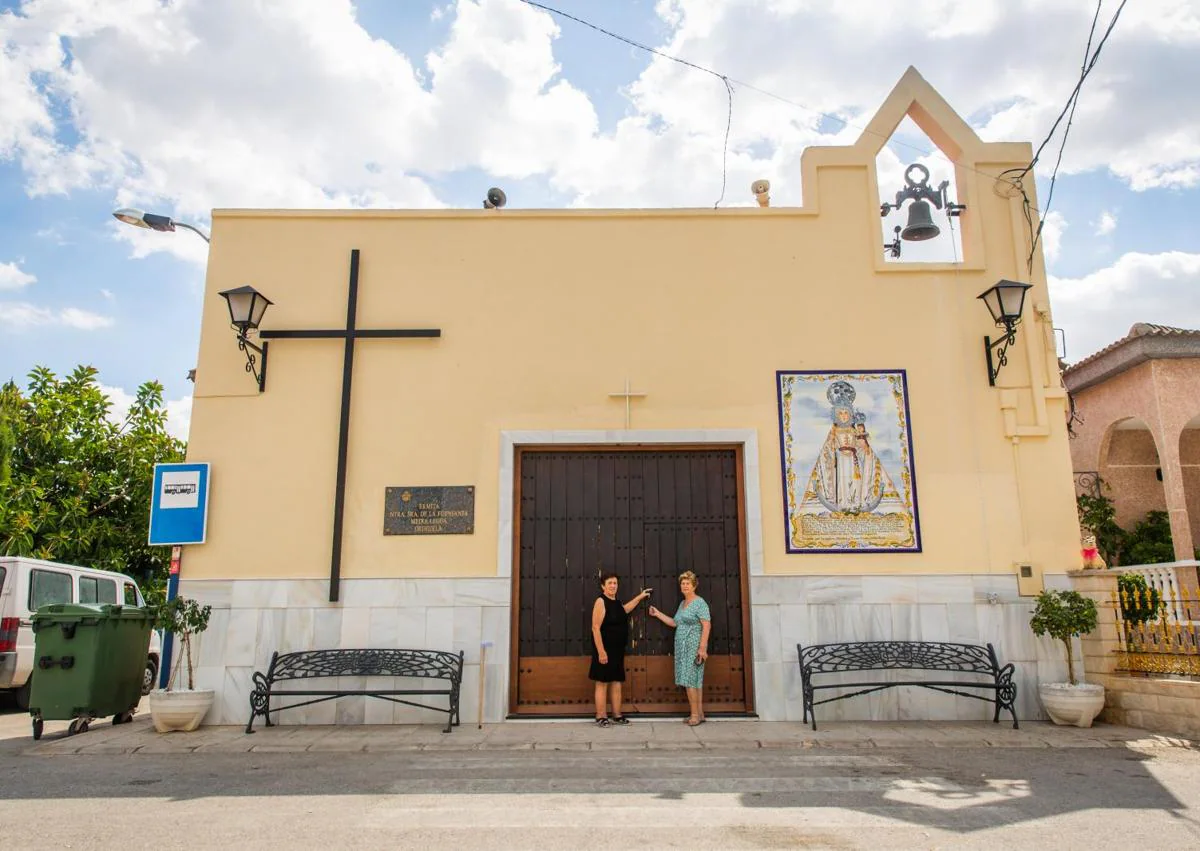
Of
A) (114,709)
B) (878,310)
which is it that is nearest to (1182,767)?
(878,310)

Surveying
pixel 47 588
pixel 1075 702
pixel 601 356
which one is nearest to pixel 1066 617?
pixel 1075 702

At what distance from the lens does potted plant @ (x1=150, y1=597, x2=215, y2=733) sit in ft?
28.2

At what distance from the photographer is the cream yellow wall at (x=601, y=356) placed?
945 centimetres

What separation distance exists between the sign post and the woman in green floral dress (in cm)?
533

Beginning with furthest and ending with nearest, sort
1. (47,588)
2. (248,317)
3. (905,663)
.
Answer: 1. (47,588)
2. (248,317)
3. (905,663)

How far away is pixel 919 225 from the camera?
10.2 metres

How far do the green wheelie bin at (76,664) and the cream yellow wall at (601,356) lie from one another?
997 millimetres

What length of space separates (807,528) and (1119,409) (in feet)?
23.8

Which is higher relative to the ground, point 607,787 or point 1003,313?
point 1003,313

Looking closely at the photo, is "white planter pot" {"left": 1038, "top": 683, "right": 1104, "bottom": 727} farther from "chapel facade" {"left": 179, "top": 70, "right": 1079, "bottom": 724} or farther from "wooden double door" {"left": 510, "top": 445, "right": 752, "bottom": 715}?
"wooden double door" {"left": 510, "top": 445, "right": 752, "bottom": 715}

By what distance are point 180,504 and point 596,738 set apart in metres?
5.26

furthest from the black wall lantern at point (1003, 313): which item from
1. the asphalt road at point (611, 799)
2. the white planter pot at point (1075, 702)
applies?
the asphalt road at point (611, 799)

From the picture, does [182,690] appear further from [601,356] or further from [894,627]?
[894,627]

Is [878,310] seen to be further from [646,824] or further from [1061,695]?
[646,824]
